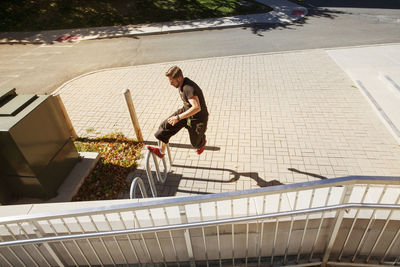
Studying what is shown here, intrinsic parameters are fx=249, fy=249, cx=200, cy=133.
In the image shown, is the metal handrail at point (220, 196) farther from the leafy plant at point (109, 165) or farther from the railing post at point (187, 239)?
the leafy plant at point (109, 165)

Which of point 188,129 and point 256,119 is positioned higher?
point 188,129

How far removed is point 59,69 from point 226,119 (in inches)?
323

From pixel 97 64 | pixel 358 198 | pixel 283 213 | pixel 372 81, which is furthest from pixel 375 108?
pixel 97 64

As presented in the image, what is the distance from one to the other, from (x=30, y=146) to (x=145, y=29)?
1239 centimetres

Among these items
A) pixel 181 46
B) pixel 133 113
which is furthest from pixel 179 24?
pixel 133 113

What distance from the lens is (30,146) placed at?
13.1ft

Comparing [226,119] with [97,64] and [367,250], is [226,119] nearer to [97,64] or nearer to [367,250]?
[367,250]

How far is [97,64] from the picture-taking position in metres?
11.0

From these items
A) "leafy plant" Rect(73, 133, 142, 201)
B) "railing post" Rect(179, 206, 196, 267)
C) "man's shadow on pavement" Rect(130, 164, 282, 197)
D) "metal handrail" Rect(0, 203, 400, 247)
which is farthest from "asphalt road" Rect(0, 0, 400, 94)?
"railing post" Rect(179, 206, 196, 267)

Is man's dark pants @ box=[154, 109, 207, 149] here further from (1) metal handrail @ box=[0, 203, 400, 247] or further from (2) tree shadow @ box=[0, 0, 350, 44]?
(2) tree shadow @ box=[0, 0, 350, 44]

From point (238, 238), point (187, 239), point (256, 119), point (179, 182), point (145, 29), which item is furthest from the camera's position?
point (145, 29)

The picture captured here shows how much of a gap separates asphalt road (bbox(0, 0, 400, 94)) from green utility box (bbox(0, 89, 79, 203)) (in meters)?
5.77

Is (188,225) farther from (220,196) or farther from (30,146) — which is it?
(30,146)

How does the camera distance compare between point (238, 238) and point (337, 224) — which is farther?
point (238, 238)
